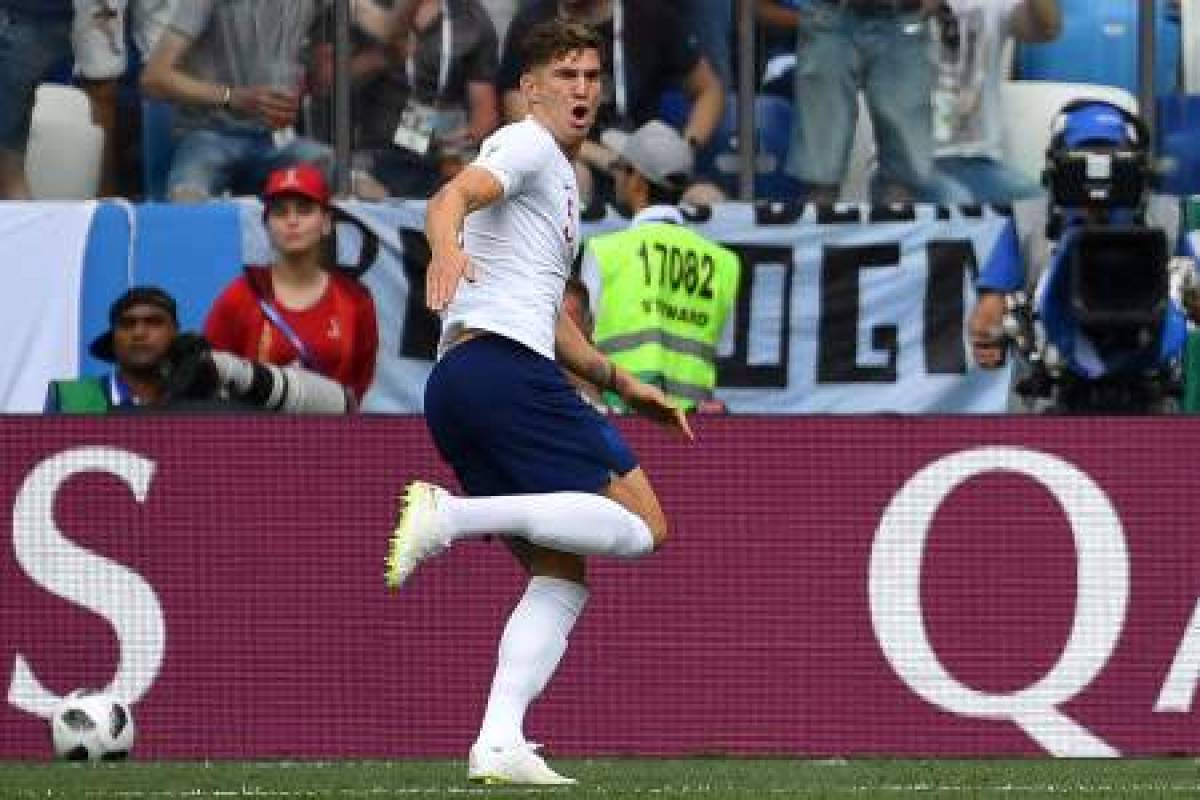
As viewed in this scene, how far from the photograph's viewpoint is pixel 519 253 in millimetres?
8812

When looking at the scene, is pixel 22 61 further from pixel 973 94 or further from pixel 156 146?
pixel 973 94

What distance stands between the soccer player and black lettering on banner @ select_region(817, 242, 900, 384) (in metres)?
5.34

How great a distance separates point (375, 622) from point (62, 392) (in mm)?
1907

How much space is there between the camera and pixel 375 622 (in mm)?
11812

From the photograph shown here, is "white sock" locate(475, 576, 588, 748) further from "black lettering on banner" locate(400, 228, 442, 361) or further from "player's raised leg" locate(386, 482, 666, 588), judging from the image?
"black lettering on banner" locate(400, 228, 442, 361)

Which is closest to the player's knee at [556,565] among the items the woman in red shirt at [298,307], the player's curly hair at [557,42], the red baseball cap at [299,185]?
the player's curly hair at [557,42]

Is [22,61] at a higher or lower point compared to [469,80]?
higher

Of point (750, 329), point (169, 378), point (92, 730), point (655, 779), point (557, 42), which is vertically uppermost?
point (557, 42)

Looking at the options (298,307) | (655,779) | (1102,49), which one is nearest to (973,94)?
(1102,49)

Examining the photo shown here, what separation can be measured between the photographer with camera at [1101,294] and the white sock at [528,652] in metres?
3.56

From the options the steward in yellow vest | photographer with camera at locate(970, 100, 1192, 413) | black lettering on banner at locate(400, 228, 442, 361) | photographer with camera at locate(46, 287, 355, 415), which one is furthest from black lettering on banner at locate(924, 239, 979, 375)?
photographer with camera at locate(46, 287, 355, 415)

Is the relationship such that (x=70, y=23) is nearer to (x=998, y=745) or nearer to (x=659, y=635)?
(x=659, y=635)

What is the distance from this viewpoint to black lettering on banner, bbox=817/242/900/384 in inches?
560

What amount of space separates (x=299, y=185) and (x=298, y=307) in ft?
1.62
